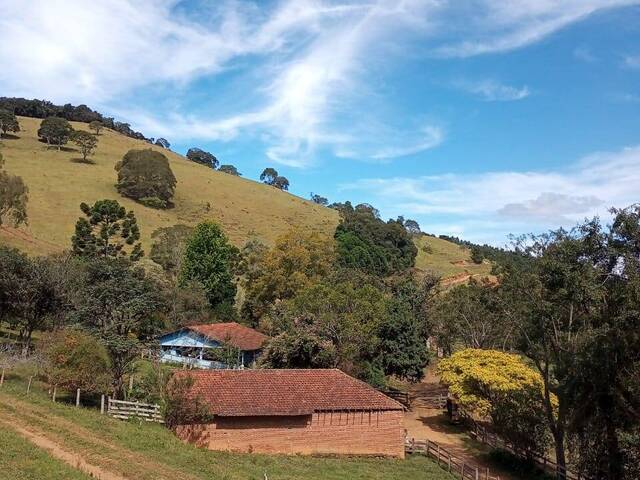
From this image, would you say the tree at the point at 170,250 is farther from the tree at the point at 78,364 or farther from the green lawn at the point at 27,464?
the green lawn at the point at 27,464

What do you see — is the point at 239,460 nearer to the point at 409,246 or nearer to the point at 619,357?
the point at 619,357

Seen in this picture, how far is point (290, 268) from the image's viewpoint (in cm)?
5484

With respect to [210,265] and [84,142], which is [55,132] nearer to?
[84,142]

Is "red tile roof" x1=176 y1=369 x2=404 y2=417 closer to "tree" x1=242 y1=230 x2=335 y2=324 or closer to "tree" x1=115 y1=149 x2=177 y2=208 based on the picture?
"tree" x1=242 y1=230 x2=335 y2=324

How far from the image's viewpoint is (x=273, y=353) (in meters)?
41.0

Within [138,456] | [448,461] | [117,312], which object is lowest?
[448,461]

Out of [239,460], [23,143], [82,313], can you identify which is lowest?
[239,460]

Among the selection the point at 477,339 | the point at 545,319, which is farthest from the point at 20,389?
the point at 477,339

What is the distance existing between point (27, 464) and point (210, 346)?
29.5 m

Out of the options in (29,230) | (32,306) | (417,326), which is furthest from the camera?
(29,230)

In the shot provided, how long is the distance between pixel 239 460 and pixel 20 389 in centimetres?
1083

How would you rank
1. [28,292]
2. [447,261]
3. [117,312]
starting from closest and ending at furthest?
[117,312], [28,292], [447,261]

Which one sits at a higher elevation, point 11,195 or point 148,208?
point 148,208

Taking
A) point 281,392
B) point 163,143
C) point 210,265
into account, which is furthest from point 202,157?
point 281,392
